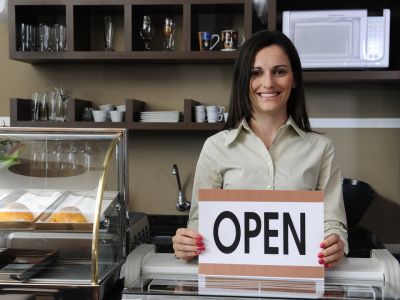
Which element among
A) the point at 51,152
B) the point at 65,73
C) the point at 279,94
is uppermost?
the point at 65,73

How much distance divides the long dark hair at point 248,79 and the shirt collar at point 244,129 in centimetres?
2

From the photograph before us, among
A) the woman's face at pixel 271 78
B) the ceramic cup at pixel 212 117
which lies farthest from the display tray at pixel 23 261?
the ceramic cup at pixel 212 117

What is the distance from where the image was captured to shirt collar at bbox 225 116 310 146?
140 cm

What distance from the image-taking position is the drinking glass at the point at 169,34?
2752mm

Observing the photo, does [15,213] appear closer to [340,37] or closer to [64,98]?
[64,98]

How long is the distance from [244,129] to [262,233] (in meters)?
0.44

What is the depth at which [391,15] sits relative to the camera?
8.77ft

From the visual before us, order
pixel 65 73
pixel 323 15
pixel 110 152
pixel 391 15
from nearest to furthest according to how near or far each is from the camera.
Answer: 1. pixel 110 152
2. pixel 323 15
3. pixel 391 15
4. pixel 65 73

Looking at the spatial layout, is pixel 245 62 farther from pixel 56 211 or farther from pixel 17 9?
pixel 17 9

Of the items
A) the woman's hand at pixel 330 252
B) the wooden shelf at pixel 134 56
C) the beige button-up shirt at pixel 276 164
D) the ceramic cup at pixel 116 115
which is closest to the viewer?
the woman's hand at pixel 330 252

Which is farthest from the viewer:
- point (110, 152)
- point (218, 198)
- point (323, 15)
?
point (323, 15)

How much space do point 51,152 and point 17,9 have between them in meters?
1.58

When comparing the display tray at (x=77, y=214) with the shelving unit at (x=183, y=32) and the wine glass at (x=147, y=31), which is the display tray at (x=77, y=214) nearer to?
the shelving unit at (x=183, y=32)

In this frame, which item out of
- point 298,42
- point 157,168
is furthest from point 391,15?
point 157,168
